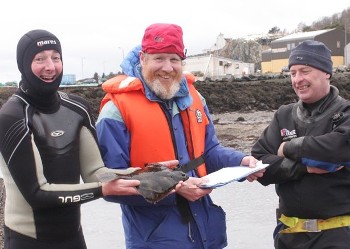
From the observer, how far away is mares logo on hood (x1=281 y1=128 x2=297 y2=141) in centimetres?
312

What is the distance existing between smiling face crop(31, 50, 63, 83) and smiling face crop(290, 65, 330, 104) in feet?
4.61

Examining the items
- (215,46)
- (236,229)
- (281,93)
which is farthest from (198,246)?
(215,46)

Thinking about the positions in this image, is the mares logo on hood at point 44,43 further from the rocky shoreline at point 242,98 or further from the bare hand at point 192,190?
the rocky shoreline at point 242,98

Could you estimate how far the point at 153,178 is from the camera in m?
2.56

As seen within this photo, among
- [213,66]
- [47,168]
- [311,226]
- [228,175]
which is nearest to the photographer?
[47,168]

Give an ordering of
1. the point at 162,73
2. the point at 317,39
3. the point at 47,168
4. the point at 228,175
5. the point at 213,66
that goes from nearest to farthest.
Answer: the point at 47,168, the point at 228,175, the point at 162,73, the point at 317,39, the point at 213,66

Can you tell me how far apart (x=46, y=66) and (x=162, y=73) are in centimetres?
63

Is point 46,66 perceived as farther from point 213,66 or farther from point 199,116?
point 213,66

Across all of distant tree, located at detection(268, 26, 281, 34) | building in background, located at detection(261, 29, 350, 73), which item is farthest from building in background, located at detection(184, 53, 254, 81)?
distant tree, located at detection(268, 26, 281, 34)

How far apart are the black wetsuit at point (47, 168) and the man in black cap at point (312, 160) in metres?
1.11

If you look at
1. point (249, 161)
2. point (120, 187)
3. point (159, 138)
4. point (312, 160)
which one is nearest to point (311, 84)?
point (312, 160)

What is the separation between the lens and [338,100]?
305 cm

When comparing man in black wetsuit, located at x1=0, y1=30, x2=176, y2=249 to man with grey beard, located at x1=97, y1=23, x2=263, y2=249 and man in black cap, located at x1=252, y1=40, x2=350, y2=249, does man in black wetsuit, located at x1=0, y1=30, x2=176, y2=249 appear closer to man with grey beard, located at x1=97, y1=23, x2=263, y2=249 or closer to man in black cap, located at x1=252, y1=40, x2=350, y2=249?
man with grey beard, located at x1=97, y1=23, x2=263, y2=249

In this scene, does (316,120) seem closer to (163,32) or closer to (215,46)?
(163,32)
